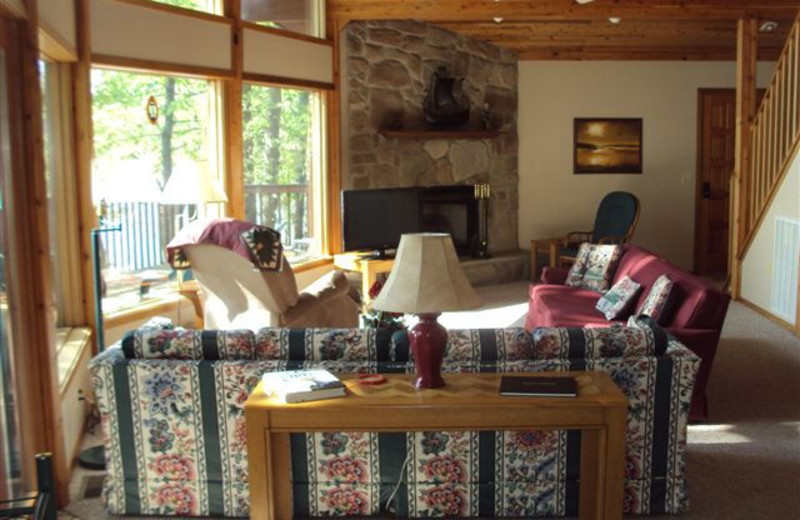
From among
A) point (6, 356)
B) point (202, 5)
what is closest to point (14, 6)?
point (6, 356)

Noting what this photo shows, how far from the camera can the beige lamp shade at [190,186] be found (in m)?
5.95

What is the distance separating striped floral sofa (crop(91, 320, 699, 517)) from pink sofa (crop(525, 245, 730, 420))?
1188mm

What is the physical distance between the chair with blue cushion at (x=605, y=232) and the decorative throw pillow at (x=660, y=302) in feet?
11.8

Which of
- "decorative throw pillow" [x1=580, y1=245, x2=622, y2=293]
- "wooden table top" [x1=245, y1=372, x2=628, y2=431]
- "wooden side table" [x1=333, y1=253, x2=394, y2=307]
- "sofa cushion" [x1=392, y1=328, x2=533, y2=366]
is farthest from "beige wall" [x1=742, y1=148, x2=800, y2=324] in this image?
"wooden table top" [x1=245, y1=372, x2=628, y2=431]

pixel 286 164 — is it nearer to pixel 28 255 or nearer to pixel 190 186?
pixel 190 186

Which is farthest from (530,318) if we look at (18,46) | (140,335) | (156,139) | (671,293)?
(18,46)

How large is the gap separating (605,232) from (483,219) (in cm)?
127

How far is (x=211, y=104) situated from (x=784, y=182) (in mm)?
4702

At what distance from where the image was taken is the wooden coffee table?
3096mm

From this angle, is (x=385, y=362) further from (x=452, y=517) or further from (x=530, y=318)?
(x=530, y=318)

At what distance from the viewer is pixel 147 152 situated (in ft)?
20.7

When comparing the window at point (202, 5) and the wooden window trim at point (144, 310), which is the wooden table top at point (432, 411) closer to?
the wooden window trim at point (144, 310)

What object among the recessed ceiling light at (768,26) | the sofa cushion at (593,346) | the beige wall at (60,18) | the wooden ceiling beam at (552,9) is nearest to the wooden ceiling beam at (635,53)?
the recessed ceiling light at (768,26)

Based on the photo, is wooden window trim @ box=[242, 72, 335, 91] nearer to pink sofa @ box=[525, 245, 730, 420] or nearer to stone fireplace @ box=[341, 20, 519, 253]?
stone fireplace @ box=[341, 20, 519, 253]
